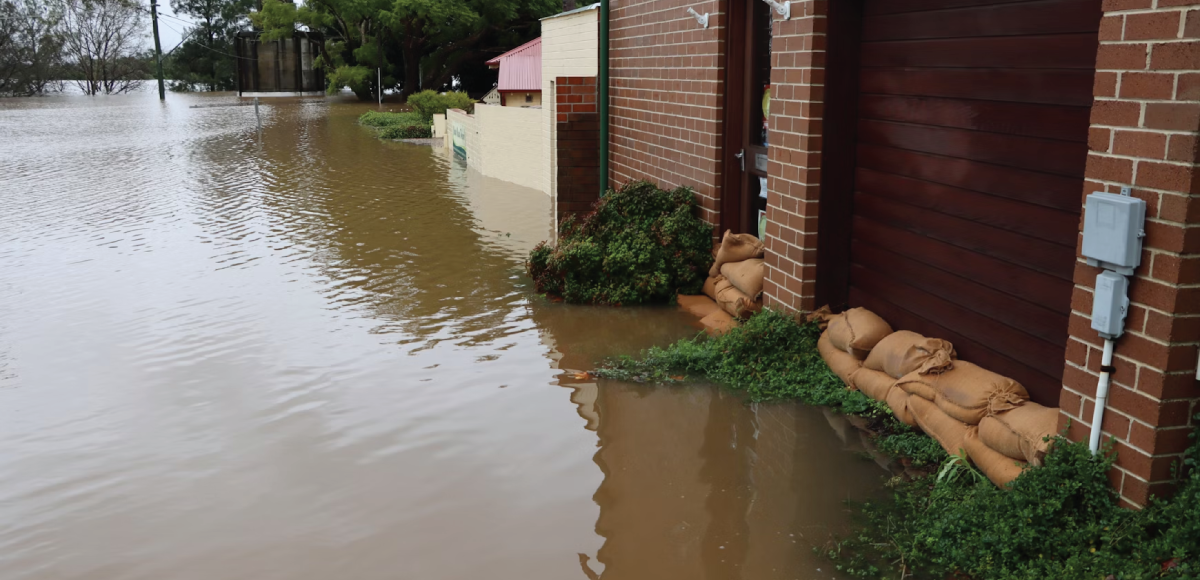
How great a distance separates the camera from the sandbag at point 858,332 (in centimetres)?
591

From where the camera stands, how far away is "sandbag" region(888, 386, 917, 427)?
17.3 feet

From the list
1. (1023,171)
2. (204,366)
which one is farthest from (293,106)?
(1023,171)

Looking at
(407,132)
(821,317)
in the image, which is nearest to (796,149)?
(821,317)

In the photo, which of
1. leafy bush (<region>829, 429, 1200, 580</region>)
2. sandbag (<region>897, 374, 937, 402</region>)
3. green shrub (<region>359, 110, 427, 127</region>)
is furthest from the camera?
green shrub (<region>359, 110, 427, 127</region>)

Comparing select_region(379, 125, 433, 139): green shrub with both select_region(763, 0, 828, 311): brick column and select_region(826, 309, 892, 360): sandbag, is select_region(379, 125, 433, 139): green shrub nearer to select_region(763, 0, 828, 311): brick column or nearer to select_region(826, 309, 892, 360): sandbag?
select_region(763, 0, 828, 311): brick column

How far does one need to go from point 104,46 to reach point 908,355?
72707 mm

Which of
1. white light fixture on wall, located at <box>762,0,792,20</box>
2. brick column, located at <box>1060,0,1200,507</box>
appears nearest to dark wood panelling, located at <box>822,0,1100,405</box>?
white light fixture on wall, located at <box>762,0,792,20</box>

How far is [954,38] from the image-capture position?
5.46m

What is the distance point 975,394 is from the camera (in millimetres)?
4824

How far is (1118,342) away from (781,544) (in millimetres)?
1568

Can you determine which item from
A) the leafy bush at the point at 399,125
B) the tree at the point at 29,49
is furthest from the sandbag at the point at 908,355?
the tree at the point at 29,49

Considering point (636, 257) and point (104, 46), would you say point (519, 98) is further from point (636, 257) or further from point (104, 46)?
point (104, 46)

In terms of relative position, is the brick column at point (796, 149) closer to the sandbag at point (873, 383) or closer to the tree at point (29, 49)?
the sandbag at point (873, 383)

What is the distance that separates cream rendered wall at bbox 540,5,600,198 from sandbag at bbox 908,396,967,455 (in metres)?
7.02
